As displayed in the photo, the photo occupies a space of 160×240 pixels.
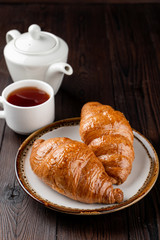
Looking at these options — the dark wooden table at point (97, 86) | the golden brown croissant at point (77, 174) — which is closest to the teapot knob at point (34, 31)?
the dark wooden table at point (97, 86)

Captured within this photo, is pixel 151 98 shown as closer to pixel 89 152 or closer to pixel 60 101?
pixel 60 101

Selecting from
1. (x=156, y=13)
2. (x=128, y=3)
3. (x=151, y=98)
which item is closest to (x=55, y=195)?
(x=151, y=98)

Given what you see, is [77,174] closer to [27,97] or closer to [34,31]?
[27,97]

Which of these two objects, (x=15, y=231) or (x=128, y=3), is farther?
(x=128, y=3)

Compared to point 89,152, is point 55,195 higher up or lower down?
lower down

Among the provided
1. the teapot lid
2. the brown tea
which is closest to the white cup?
the brown tea

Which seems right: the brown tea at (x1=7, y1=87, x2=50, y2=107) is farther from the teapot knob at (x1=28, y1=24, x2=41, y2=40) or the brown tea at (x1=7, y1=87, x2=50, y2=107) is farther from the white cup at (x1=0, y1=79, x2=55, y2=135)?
the teapot knob at (x1=28, y1=24, x2=41, y2=40)
